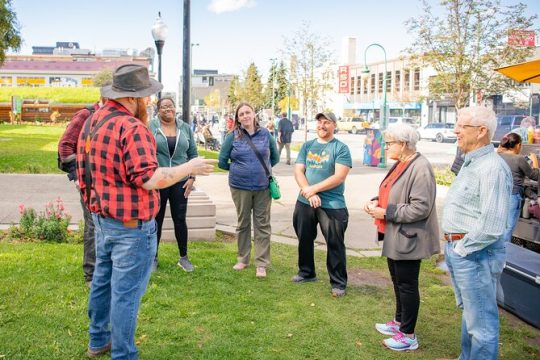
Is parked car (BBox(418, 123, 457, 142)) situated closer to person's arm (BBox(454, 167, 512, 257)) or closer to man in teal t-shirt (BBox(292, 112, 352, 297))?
man in teal t-shirt (BBox(292, 112, 352, 297))

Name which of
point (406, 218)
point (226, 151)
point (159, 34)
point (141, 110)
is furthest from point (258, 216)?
point (159, 34)

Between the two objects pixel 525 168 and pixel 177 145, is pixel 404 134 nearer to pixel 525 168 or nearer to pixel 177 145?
pixel 177 145

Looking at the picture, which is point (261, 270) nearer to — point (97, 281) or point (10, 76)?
point (97, 281)

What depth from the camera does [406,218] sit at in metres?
4.10

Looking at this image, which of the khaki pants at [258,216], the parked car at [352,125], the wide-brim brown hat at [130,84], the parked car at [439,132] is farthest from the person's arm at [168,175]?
the parked car at [352,125]

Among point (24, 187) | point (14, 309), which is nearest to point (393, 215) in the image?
point (14, 309)

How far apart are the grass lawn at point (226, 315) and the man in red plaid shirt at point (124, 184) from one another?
2.71 ft

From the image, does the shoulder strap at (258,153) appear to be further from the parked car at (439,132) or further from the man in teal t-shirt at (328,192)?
the parked car at (439,132)

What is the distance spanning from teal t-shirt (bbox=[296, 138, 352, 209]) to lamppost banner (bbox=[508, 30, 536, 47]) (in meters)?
10.7

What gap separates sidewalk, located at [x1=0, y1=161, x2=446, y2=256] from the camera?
814cm

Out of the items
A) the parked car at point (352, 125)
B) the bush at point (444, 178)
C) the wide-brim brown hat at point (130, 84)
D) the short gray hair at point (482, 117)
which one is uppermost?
the parked car at point (352, 125)

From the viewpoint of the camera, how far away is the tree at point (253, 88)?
150 feet

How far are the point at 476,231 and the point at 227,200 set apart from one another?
8181mm

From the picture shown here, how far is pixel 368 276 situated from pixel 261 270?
1260mm
